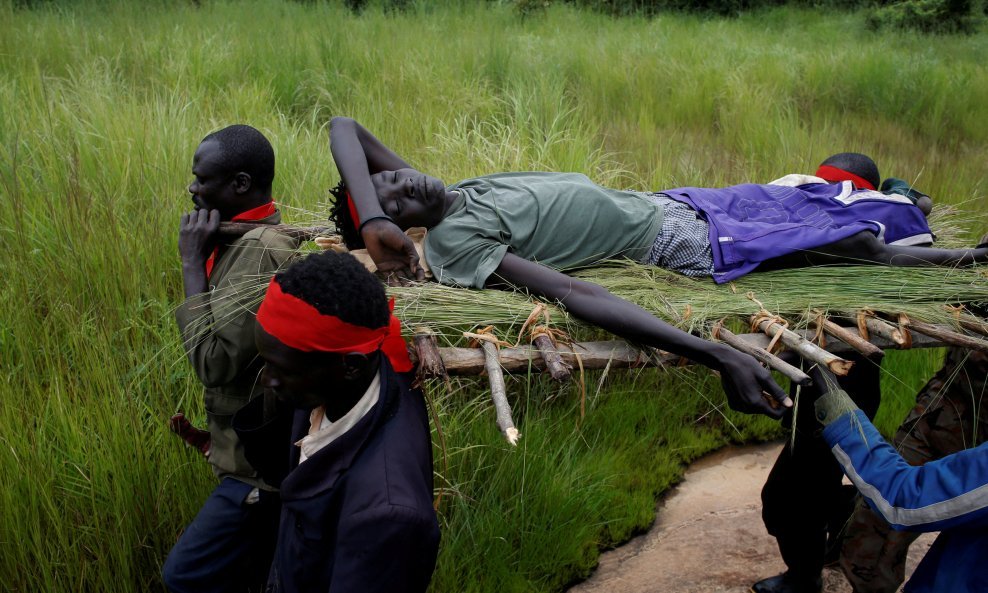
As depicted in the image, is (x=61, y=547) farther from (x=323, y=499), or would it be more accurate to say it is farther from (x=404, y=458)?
(x=404, y=458)

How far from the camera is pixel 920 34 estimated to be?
10461 mm

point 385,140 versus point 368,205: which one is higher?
point 368,205

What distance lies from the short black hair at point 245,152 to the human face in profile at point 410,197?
0.42 meters

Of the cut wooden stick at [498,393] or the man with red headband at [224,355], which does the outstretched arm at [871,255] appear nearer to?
the cut wooden stick at [498,393]

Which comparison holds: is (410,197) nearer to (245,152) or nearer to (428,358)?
(245,152)

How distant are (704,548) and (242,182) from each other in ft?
7.94

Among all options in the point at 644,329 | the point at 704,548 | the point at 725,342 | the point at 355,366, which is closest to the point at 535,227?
the point at 644,329

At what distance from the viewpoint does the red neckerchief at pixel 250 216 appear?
2.30 m

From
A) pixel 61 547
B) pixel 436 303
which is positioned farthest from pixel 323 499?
pixel 61 547

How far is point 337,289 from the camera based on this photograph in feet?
5.04

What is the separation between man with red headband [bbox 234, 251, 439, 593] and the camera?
56.8 inches

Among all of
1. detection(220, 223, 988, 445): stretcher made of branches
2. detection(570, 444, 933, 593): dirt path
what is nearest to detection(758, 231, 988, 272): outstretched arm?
detection(220, 223, 988, 445): stretcher made of branches

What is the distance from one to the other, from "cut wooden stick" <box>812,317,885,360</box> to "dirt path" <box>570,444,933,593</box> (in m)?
1.36

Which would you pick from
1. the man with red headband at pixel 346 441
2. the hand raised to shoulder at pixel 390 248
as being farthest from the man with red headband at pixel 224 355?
the man with red headband at pixel 346 441
